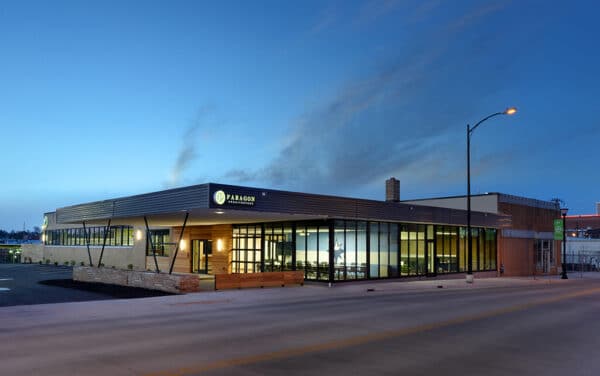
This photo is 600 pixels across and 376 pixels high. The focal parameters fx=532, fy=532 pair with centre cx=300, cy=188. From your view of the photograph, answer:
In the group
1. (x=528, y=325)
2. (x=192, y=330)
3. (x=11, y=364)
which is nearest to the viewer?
(x=11, y=364)

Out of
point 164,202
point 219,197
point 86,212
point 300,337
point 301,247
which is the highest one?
point 219,197

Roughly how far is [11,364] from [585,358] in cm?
1132

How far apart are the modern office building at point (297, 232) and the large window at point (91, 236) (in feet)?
9.85

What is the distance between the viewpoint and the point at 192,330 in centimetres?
1415

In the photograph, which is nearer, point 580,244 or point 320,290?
point 320,290

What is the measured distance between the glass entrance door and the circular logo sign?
594 inches

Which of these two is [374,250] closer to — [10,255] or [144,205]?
[144,205]

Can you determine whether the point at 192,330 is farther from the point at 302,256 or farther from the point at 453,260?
the point at 453,260

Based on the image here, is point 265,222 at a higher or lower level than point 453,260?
higher

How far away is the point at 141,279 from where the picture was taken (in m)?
27.2

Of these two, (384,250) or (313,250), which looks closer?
(313,250)

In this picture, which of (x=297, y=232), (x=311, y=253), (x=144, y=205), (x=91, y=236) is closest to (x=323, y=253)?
(x=311, y=253)

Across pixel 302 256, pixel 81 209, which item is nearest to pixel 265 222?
pixel 302 256

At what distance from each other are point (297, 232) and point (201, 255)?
10379mm
